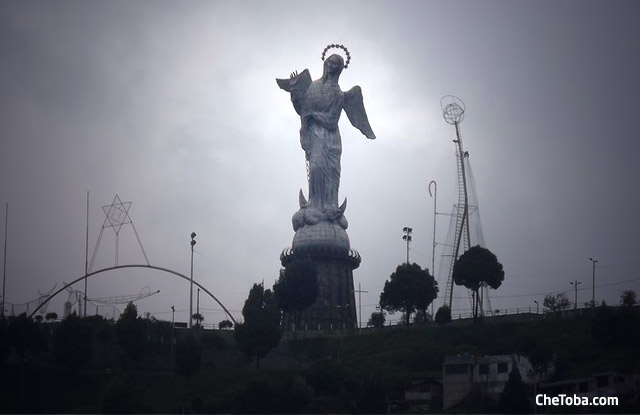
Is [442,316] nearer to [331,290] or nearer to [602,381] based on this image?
[331,290]

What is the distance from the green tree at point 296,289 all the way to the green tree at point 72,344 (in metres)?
24.3

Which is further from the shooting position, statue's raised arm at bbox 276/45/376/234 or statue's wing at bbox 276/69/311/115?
statue's wing at bbox 276/69/311/115

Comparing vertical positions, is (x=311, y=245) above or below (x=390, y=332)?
above

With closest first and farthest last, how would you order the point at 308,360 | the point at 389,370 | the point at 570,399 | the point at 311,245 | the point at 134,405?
the point at 570,399 < the point at 134,405 < the point at 389,370 < the point at 308,360 < the point at 311,245

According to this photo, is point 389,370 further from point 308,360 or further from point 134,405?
point 134,405

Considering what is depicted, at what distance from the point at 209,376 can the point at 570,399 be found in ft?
113

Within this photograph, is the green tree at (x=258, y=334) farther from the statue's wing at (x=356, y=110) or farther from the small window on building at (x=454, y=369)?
the statue's wing at (x=356, y=110)

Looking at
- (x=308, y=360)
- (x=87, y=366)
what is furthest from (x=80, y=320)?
(x=308, y=360)

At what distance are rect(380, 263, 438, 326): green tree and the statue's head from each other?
1105 inches

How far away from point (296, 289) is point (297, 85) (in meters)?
27.1

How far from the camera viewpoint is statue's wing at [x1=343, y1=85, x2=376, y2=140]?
6270 inches

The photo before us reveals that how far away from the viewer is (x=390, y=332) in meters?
138

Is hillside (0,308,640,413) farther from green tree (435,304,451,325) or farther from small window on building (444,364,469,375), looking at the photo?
small window on building (444,364,469,375)

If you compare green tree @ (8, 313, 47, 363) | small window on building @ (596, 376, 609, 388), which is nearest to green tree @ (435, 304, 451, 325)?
small window on building @ (596, 376, 609, 388)
